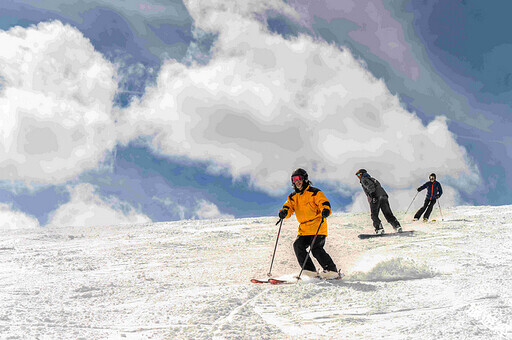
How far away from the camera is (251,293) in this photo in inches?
204

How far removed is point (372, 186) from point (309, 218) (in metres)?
6.21

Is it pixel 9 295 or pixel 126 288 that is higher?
pixel 126 288

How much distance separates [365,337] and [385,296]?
56.5 inches

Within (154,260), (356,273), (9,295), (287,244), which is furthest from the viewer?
(287,244)

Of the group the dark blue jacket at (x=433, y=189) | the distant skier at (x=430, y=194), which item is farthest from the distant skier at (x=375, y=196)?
the dark blue jacket at (x=433, y=189)

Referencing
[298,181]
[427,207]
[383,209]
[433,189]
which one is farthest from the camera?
[427,207]

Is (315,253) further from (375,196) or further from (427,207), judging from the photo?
(427,207)

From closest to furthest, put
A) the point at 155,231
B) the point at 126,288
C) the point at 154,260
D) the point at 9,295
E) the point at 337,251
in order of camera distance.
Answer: the point at 9,295 < the point at 126,288 < the point at 154,260 < the point at 337,251 < the point at 155,231

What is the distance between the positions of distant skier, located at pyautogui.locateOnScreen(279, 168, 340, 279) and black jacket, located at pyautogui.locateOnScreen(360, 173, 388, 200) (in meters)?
6.03

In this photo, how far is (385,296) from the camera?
4965mm

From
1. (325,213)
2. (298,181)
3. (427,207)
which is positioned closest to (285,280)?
(325,213)

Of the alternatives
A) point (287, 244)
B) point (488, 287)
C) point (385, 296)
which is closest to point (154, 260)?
point (287, 244)

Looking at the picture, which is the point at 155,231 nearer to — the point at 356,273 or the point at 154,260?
the point at 154,260

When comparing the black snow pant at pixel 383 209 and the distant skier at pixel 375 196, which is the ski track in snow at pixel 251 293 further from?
the distant skier at pixel 375 196
